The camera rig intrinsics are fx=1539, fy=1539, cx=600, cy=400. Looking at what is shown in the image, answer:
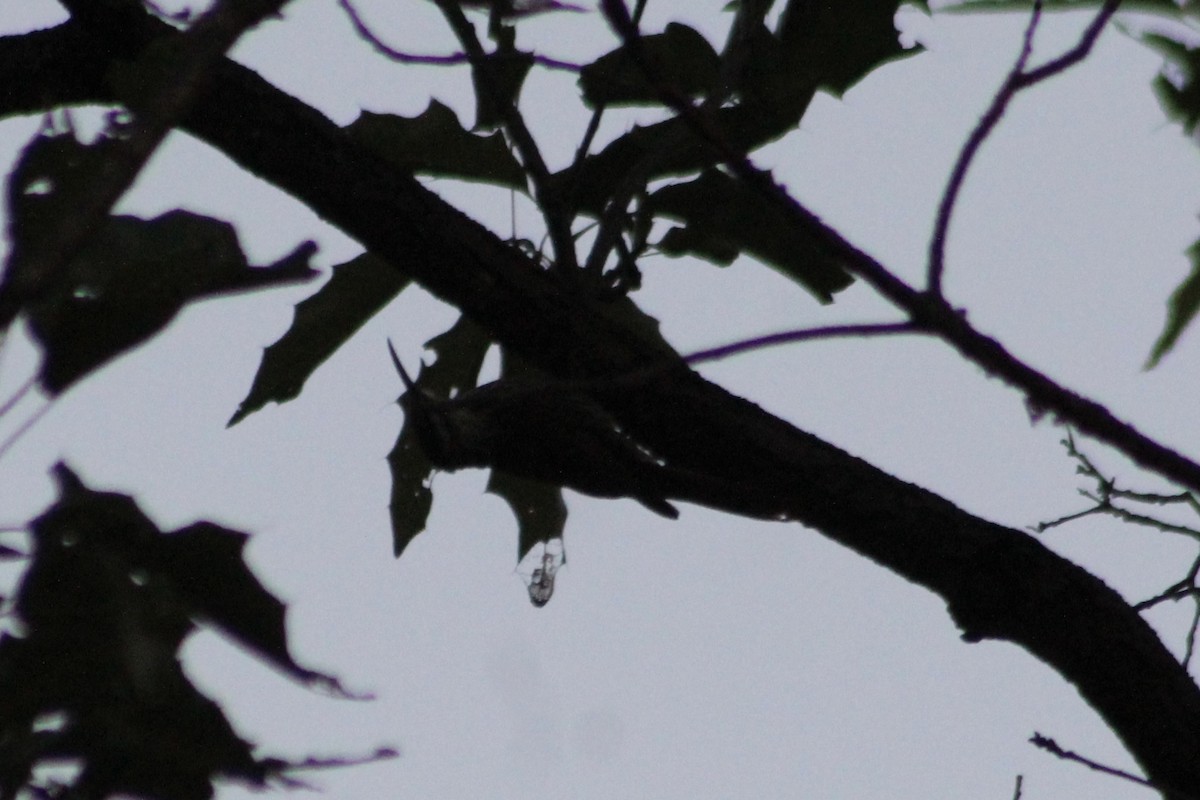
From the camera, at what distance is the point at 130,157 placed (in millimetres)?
814

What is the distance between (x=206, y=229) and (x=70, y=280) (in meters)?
0.14

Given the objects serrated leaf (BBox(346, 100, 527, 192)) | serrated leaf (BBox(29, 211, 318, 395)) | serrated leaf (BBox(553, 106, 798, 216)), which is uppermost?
serrated leaf (BBox(346, 100, 527, 192))

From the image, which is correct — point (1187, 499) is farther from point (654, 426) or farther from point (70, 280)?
point (70, 280)

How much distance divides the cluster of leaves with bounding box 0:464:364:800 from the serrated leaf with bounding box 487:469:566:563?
1327 mm

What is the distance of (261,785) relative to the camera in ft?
3.76

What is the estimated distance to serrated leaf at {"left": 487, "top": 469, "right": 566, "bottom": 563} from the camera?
8.76ft

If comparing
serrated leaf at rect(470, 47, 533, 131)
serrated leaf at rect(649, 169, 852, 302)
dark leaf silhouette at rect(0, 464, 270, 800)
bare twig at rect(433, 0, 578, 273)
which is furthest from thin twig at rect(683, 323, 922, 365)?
serrated leaf at rect(649, 169, 852, 302)

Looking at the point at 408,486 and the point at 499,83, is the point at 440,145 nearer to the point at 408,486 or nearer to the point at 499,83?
the point at 499,83

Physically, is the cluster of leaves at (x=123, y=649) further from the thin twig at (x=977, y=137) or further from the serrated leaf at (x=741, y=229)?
the serrated leaf at (x=741, y=229)

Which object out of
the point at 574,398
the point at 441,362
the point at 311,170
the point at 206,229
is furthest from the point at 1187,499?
the point at 206,229

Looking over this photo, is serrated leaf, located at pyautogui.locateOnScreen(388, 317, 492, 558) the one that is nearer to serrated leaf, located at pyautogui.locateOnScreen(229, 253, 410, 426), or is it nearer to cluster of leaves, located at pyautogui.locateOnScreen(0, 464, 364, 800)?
serrated leaf, located at pyautogui.locateOnScreen(229, 253, 410, 426)

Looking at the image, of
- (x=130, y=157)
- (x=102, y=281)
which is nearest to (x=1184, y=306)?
(x=102, y=281)

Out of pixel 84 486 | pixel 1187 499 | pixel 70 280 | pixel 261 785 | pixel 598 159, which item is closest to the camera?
pixel 261 785

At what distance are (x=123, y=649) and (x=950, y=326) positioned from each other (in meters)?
0.70
